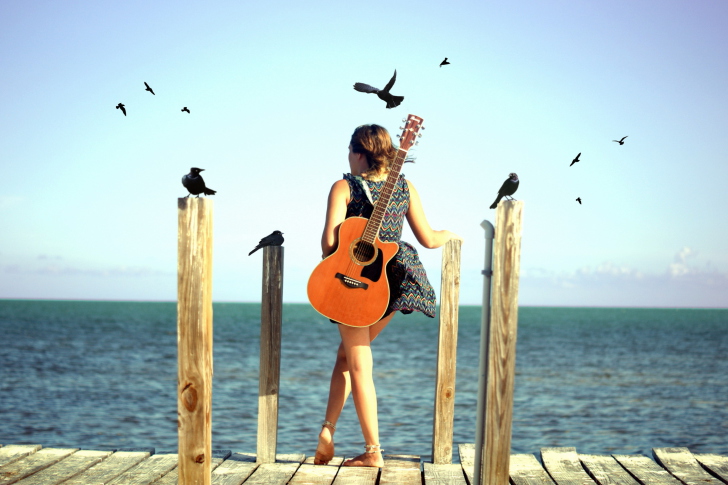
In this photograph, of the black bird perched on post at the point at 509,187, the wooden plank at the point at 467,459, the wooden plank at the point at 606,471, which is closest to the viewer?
the black bird perched on post at the point at 509,187

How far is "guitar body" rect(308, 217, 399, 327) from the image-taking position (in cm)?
410

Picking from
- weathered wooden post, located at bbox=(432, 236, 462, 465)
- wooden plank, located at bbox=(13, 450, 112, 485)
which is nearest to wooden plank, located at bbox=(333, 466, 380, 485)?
weathered wooden post, located at bbox=(432, 236, 462, 465)

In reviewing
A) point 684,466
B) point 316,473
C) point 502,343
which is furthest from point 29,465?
point 684,466

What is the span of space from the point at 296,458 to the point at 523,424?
8.61m

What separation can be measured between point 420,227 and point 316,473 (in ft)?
5.23

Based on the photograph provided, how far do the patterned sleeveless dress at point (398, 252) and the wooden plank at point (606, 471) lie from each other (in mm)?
1424

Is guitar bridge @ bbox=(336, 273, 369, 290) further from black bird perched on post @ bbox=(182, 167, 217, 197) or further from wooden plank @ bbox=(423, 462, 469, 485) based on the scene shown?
wooden plank @ bbox=(423, 462, 469, 485)

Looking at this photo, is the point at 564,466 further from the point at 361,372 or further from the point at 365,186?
the point at 365,186

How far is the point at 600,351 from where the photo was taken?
110 ft

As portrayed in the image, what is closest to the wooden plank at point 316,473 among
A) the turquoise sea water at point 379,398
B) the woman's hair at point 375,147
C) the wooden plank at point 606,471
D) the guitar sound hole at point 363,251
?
the guitar sound hole at point 363,251

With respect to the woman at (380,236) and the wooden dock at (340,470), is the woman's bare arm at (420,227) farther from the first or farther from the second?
the wooden dock at (340,470)

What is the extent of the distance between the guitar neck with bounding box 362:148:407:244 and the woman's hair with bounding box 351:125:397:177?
172 millimetres

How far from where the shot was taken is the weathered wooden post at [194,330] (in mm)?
3061

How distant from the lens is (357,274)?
409cm
